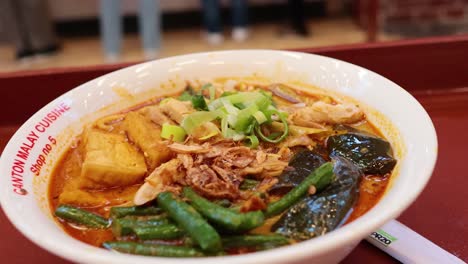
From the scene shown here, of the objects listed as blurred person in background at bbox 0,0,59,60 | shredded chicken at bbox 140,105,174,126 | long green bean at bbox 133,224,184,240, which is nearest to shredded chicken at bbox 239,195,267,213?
long green bean at bbox 133,224,184,240

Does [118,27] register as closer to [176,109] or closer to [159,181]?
[176,109]

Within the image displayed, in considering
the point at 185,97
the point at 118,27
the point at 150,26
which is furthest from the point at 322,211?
the point at 118,27

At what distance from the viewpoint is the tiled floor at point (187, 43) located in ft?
16.1

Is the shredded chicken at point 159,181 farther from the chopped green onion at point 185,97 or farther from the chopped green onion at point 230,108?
the chopped green onion at point 185,97

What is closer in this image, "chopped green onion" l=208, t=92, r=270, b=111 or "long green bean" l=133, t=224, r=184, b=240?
"long green bean" l=133, t=224, r=184, b=240

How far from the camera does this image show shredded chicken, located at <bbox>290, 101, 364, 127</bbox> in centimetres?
148

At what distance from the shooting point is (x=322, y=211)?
109 cm

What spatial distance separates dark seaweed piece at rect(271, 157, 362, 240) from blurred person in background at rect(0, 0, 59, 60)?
444 cm

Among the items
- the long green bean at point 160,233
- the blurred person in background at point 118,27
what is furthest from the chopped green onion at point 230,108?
the blurred person in background at point 118,27

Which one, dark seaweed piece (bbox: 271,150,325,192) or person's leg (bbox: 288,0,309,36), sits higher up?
dark seaweed piece (bbox: 271,150,325,192)

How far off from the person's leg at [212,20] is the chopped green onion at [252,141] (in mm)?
3831

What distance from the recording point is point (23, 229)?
989 millimetres

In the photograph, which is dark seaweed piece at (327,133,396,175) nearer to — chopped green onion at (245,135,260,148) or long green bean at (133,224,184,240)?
chopped green onion at (245,135,260,148)

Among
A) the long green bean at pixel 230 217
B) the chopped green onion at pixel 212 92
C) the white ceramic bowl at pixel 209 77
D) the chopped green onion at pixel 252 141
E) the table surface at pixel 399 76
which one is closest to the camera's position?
the white ceramic bowl at pixel 209 77
